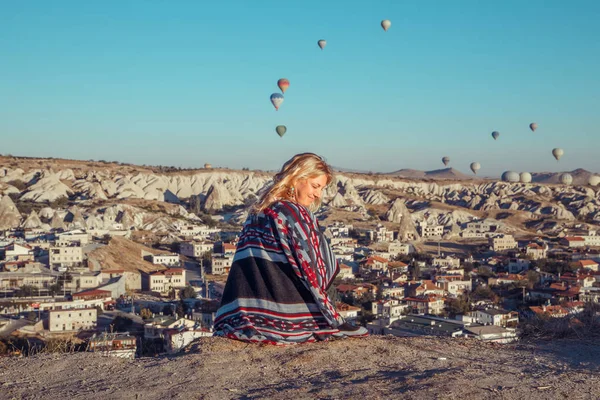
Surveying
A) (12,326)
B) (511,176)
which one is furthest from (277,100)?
(511,176)

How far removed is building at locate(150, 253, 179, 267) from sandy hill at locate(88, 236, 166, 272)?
0.44 meters

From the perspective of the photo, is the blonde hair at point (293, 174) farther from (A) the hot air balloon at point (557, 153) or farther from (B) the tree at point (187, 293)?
(A) the hot air balloon at point (557, 153)

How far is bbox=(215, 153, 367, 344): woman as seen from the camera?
360cm

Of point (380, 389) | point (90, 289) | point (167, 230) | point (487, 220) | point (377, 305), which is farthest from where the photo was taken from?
point (487, 220)

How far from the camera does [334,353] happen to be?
146 inches

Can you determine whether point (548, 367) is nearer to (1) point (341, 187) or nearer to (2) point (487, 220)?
(2) point (487, 220)

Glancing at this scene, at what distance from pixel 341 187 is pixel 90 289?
38090 mm

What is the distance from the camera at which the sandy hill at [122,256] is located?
93.2 feet

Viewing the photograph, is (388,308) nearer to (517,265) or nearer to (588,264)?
(517,265)

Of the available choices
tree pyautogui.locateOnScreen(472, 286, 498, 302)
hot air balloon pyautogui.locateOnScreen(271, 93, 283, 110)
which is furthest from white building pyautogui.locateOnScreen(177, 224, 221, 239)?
tree pyautogui.locateOnScreen(472, 286, 498, 302)

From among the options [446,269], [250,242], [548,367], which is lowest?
[446,269]

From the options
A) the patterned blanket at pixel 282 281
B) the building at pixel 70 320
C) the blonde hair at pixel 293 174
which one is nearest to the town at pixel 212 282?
the building at pixel 70 320

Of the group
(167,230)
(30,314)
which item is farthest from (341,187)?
(30,314)

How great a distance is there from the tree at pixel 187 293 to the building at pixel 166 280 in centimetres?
111
